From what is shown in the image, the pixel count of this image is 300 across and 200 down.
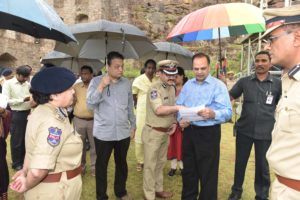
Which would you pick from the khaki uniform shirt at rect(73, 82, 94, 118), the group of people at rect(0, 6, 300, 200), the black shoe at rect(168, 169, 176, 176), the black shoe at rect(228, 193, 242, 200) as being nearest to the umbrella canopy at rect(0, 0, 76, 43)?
the group of people at rect(0, 6, 300, 200)

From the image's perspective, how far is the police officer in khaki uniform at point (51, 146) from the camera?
2037 millimetres

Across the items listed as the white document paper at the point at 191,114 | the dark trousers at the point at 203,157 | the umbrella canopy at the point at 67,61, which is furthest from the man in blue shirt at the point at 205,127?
the umbrella canopy at the point at 67,61

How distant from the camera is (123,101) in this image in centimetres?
395

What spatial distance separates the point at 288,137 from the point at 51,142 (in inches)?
59.2

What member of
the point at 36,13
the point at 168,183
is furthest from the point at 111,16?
the point at 36,13

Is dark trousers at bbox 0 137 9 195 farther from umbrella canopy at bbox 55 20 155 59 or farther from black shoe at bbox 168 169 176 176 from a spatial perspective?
black shoe at bbox 168 169 176 176

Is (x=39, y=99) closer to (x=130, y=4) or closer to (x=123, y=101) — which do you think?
(x=123, y=101)

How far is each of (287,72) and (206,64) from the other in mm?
1720

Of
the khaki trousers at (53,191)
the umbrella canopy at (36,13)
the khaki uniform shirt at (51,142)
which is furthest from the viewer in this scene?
the khaki trousers at (53,191)

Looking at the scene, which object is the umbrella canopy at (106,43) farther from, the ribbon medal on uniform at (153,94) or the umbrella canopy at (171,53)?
the umbrella canopy at (171,53)

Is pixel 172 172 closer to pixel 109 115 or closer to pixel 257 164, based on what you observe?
pixel 257 164

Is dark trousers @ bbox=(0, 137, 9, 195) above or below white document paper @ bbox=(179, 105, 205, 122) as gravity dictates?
below

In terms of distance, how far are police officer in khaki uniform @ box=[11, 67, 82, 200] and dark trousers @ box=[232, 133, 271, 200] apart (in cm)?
260

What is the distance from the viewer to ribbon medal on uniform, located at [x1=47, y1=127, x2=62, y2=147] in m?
2.05
